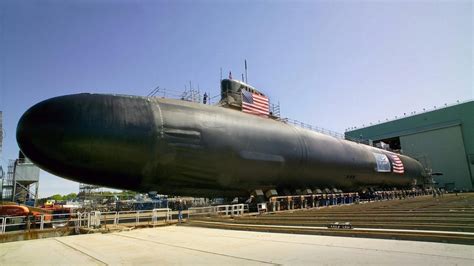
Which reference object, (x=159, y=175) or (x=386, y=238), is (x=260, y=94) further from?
(x=386, y=238)

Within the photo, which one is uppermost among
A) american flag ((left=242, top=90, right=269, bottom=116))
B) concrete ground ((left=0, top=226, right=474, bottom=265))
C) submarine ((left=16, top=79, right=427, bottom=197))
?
american flag ((left=242, top=90, right=269, bottom=116))

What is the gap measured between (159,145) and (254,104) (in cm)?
908

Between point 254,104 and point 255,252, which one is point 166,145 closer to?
point 255,252

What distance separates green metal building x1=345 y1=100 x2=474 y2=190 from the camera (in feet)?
176

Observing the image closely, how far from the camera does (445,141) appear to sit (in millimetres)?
56375

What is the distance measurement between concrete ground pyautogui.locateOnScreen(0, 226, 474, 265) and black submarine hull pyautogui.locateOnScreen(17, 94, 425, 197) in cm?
409

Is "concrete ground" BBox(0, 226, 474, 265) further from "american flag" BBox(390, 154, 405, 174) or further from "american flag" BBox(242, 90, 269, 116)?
"american flag" BBox(390, 154, 405, 174)

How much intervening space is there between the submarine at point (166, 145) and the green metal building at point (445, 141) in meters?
39.0

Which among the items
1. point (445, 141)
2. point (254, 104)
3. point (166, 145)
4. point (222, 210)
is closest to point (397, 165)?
point (254, 104)

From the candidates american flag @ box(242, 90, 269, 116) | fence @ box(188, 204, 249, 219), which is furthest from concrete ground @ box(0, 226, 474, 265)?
american flag @ box(242, 90, 269, 116)

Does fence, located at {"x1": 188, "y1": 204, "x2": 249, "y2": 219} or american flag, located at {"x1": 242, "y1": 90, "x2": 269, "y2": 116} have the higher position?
american flag, located at {"x1": 242, "y1": 90, "x2": 269, "y2": 116}

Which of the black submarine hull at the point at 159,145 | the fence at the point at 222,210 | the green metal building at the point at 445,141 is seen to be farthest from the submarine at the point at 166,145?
the green metal building at the point at 445,141

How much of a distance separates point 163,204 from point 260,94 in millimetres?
17680

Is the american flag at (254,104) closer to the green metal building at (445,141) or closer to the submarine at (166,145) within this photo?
the submarine at (166,145)
